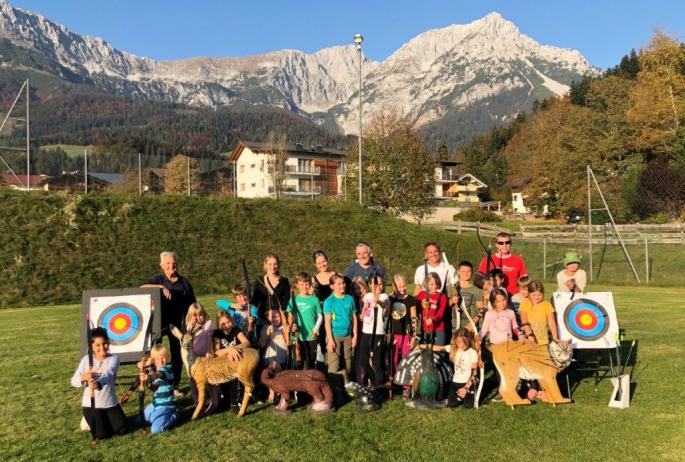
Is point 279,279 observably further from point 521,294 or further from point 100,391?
point 521,294

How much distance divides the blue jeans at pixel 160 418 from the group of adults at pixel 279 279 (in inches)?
50.3

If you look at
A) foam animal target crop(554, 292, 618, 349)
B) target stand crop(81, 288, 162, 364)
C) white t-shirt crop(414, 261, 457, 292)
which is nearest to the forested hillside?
foam animal target crop(554, 292, 618, 349)

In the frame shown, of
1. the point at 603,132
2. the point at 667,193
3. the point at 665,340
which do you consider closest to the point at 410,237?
the point at 665,340

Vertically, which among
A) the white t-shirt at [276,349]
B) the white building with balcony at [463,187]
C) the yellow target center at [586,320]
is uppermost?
the white building with balcony at [463,187]

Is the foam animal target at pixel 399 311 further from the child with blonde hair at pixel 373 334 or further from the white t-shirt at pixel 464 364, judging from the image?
the white t-shirt at pixel 464 364

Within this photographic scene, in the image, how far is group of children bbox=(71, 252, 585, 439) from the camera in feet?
20.7

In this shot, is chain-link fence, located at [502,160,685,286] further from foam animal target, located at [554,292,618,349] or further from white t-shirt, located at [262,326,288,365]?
white t-shirt, located at [262,326,288,365]

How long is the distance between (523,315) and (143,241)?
18.6m

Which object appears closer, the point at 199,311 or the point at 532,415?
the point at 532,415

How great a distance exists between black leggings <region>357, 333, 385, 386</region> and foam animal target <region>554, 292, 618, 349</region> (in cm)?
244

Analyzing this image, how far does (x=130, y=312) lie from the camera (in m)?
6.84

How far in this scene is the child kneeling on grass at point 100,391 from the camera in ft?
17.7

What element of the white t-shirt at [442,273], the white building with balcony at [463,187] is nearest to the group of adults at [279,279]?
the white t-shirt at [442,273]

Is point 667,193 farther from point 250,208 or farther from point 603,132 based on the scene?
point 250,208
